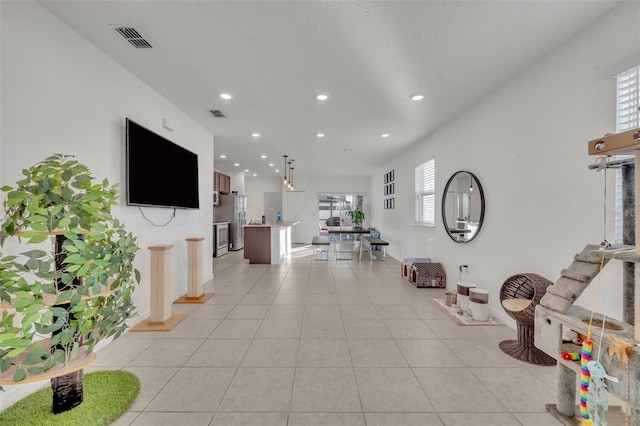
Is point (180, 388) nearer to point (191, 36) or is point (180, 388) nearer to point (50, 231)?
point (50, 231)

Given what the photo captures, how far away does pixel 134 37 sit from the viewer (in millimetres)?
2242

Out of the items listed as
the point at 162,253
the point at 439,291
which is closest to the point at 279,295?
the point at 162,253

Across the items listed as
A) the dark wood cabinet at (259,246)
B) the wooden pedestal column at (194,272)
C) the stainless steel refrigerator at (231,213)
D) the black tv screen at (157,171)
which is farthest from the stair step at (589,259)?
the stainless steel refrigerator at (231,213)

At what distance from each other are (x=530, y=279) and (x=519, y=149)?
1.35 m

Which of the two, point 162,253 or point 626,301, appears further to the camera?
point 162,253

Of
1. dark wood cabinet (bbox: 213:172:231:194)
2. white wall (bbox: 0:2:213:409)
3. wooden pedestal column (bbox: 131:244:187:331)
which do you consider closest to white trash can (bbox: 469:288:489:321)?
wooden pedestal column (bbox: 131:244:187:331)

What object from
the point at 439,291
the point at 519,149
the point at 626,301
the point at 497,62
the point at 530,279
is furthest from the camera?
the point at 439,291

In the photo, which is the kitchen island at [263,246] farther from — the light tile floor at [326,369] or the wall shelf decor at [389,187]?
the wall shelf decor at [389,187]

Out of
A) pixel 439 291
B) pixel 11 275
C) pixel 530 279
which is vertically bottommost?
pixel 439 291

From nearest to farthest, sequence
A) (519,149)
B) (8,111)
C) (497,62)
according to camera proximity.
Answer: (8,111), (497,62), (519,149)

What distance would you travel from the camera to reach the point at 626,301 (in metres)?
1.44

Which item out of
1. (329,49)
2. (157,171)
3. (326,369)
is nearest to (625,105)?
(329,49)

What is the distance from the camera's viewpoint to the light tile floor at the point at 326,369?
1670 mm

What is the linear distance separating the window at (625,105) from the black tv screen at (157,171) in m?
4.12
